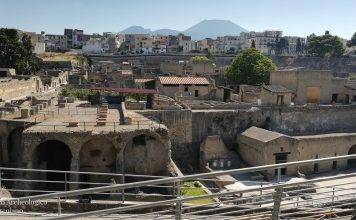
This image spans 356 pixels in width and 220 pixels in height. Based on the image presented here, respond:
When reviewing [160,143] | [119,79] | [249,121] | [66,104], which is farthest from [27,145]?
[119,79]

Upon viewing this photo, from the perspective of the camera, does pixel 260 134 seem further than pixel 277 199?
Yes

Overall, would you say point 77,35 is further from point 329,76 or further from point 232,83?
point 329,76

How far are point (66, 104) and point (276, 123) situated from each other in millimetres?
18304

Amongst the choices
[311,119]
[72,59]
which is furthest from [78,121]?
[72,59]

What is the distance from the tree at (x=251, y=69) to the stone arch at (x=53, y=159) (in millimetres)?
35334

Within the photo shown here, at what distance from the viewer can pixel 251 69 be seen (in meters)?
56.7

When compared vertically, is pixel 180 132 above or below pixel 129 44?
below

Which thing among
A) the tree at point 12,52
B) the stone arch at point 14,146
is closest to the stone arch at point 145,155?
the stone arch at point 14,146

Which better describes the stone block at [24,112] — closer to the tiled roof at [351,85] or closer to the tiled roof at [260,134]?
the tiled roof at [260,134]

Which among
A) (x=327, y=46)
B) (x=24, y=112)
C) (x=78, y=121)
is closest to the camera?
(x=78, y=121)

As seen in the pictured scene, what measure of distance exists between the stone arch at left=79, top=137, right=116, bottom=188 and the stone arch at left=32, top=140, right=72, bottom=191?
98 centimetres

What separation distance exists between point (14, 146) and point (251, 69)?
122 feet

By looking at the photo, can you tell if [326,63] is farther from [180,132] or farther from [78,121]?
[78,121]

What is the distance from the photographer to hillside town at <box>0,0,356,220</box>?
27.0 feet
